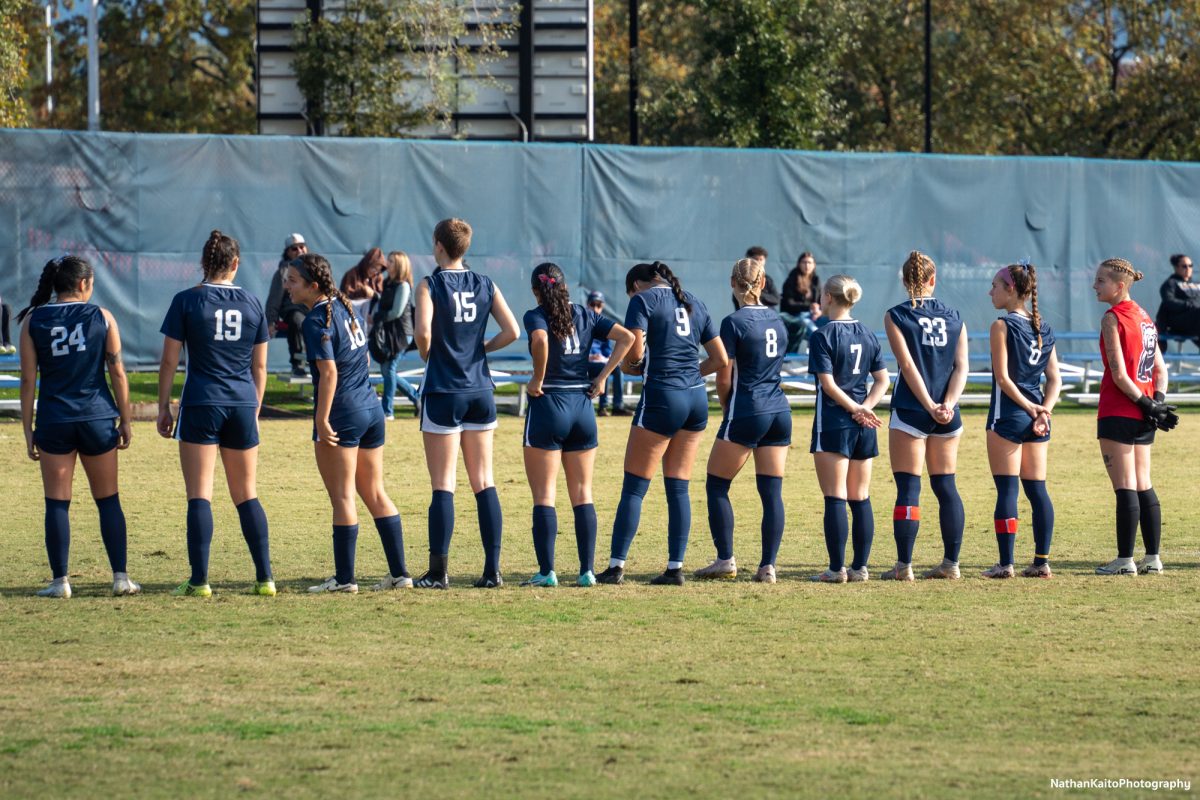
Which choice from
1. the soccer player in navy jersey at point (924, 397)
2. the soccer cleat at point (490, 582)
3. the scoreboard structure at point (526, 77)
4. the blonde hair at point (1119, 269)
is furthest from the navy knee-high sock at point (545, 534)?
the scoreboard structure at point (526, 77)

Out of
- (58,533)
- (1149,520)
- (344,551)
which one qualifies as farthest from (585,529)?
(1149,520)

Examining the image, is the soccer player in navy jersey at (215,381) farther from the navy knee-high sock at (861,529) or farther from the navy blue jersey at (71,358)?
the navy knee-high sock at (861,529)

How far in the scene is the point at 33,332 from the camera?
8.43 m

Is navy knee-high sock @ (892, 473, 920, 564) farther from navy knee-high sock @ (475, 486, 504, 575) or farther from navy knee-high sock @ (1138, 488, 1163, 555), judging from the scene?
navy knee-high sock @ (475, 486, 504, 575)

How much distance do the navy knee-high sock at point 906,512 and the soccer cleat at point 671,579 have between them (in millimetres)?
1270

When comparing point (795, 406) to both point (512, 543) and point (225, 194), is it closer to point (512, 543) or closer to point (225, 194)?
point (225, 194)

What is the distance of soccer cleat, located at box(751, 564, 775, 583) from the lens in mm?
9367

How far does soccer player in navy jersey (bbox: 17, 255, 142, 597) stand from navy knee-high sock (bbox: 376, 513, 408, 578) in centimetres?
139

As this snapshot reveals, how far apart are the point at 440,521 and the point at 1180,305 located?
14820mm

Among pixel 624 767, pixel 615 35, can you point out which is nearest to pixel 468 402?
pixel 624 767

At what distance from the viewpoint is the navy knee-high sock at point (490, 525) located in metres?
9.03

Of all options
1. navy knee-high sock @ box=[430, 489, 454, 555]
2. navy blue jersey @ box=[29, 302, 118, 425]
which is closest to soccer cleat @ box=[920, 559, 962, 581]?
navy knee-high sock @ box=[430, 489, 454, 555]

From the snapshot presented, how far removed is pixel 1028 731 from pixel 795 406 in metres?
14.8

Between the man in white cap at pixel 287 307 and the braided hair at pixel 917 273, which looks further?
the man in white cap at pixel 287 307
